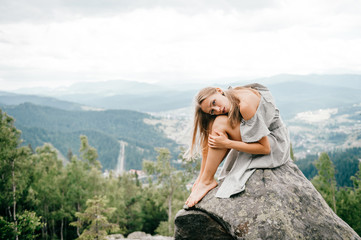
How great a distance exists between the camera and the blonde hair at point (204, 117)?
5.33 meters

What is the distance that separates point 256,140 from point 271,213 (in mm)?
1425

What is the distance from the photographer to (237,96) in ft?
18.0

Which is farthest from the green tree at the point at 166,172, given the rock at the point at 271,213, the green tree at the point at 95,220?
the rock at the point at 271,213

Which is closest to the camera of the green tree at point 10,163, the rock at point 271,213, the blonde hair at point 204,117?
the rock at point 271,213

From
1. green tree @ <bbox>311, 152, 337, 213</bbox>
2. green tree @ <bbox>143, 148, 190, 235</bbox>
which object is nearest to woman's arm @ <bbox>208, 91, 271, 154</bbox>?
green tree @ <bbox>143, 148, 190, 235</bbox>

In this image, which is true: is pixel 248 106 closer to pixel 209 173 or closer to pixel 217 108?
pixel 217 108

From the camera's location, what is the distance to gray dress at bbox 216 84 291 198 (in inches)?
202

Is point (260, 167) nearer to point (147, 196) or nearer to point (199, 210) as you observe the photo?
point (199, 210)

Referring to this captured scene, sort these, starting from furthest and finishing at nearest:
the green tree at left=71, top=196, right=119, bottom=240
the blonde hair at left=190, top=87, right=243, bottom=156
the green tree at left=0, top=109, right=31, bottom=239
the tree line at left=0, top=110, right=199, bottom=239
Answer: the tree line at left=0, top=110, right=199, bottom=239, the green tree at left=0, top=109, right=31, bottom=239, the green tree at left=71, top=196, right=119, bottom=240, the blonde hair at left=190, top=87, right=243, bottom=156

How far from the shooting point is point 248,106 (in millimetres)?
5129

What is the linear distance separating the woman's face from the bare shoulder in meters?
0.34

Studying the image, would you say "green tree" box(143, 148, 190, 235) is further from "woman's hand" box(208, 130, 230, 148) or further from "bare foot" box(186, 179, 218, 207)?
"woman's hand" box(208, 130, 230, 148)

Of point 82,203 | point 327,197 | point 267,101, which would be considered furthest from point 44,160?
point 267,101

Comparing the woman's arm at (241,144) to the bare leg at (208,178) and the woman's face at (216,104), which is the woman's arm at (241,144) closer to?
the bare leg at (208,178)
